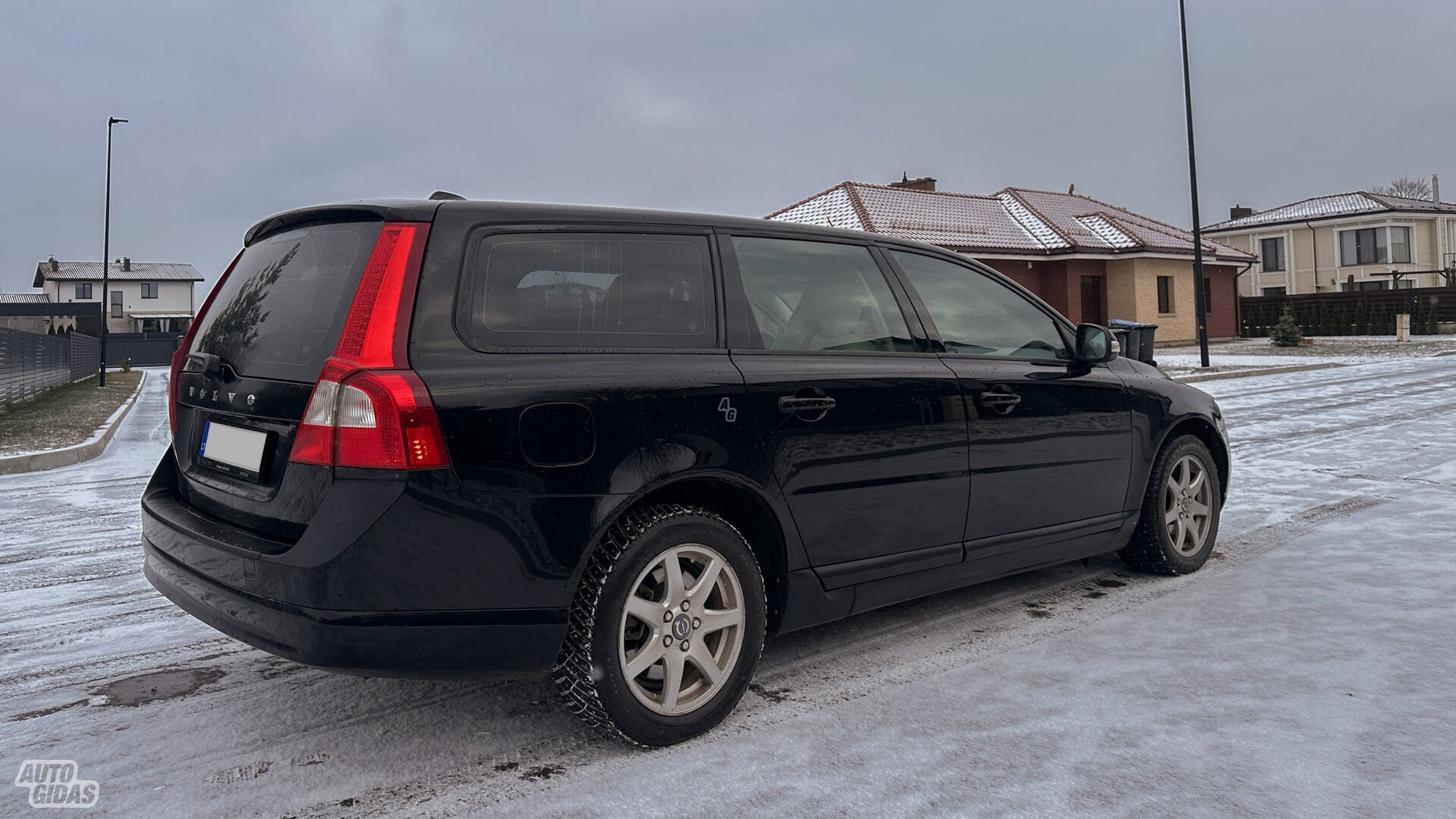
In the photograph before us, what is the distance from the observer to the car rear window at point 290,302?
3.01 metres

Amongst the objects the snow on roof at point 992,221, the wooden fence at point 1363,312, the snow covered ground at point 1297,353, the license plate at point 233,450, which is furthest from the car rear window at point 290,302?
the wooden fence at point 1363,312

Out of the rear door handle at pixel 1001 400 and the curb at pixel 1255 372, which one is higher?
the curb at pixel 1255 372

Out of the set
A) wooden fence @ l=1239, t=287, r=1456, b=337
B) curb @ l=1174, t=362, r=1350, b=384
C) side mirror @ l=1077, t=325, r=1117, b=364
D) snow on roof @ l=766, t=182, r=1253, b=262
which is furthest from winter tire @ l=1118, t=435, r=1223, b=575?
wooden fence @ l=1239, t=287, r=1456, b=337

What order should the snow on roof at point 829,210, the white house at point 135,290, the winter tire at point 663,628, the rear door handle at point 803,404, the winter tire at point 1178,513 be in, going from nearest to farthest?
the winter tire at point 663,628 → the rear door handle at point 803,404 → the winter tire at point 1178,513 → the snow on roof at point 829,210 → the white house at point 135,290

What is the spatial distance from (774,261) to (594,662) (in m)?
1.59

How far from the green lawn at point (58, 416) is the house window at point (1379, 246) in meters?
57.6

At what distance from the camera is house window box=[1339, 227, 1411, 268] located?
5553 cm

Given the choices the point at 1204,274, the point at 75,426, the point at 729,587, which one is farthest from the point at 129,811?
the point at 1204,274

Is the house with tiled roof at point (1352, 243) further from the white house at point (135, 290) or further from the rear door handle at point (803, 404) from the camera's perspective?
the white house at point (135, 290)

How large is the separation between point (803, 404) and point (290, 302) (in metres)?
1.64

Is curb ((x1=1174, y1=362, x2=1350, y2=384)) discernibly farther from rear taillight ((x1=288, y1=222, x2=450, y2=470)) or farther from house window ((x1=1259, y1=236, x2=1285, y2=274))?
house window ((x1=1259, y1=236, x2=1285, y2=274))

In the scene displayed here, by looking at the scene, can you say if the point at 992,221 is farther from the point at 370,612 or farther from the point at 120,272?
the point at 120,272

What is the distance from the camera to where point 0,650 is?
416cm

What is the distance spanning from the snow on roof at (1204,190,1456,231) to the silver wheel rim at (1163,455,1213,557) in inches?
2340
